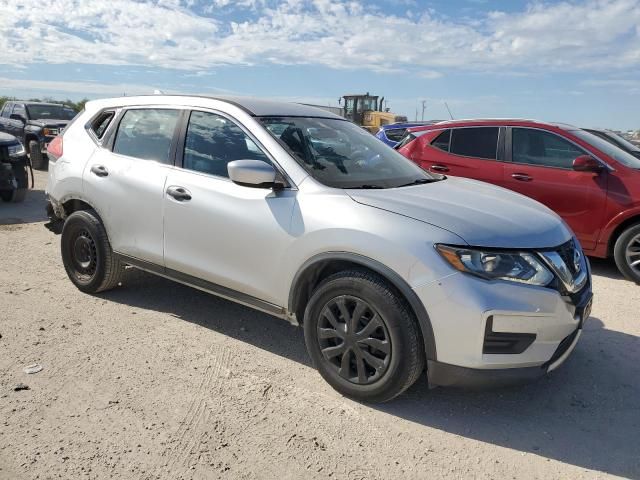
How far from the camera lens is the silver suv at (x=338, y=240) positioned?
2836 millimetres

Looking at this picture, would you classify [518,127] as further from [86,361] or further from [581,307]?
[86,361]

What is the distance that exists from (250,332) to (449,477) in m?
2.04

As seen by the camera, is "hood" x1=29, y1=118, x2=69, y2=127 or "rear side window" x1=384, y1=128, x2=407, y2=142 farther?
"hood" x1=29, y1=118, x2=69, y2=127

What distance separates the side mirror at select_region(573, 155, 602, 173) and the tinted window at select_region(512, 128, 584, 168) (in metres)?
0.20

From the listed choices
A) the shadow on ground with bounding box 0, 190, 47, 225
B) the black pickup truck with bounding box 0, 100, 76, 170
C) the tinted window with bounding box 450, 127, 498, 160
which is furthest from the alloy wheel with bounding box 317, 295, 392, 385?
the black pickup truck with bounding box 0, 100, 76, 170

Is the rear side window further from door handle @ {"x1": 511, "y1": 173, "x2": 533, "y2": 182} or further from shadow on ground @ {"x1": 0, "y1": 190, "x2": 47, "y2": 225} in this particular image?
shadow on ground @ {"x1": 0, "y1": 190, "x2": 47, "y2": 225}

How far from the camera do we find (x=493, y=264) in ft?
9.27

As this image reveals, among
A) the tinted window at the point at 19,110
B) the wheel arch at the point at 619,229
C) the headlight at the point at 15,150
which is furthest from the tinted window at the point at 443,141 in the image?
the tinted window at the point at 19,110

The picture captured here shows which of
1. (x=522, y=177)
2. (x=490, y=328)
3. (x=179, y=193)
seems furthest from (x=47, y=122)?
(x=490, y=328)

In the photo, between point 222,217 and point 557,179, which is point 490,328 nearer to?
point 222,217

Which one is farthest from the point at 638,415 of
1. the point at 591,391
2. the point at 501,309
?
the point at 501,309

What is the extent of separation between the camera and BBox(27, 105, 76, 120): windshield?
14125 millimetres

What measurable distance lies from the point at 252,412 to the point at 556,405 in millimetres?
1813

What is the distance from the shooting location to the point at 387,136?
11203mm
